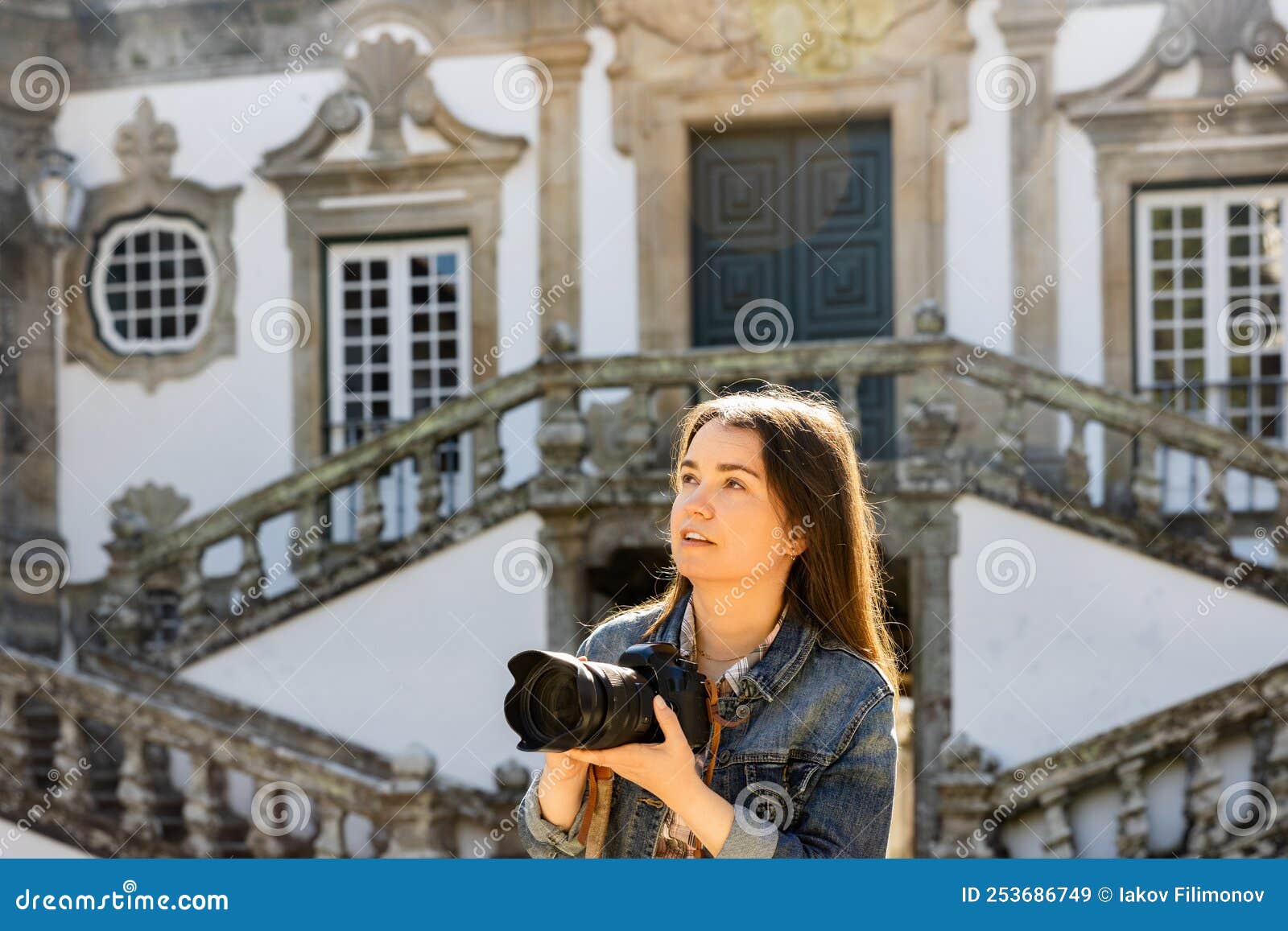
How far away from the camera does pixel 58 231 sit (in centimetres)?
1205

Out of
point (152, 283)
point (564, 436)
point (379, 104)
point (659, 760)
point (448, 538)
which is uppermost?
point (379, 104)

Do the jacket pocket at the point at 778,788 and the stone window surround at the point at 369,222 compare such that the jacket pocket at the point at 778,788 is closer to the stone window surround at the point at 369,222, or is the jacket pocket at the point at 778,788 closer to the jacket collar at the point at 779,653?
the jacket collar at the point at 779,653

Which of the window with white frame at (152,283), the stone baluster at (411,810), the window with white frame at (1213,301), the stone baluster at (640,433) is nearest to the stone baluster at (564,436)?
the stone baluster at (640,433)

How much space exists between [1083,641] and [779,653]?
20.9 ft

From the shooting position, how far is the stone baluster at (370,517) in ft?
31.0

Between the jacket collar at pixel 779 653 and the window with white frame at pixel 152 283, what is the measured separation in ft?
33.1

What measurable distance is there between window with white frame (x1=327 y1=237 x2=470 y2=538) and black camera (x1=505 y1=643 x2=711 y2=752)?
9.43 meters

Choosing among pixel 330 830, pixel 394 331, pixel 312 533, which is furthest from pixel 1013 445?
pixel 394 331

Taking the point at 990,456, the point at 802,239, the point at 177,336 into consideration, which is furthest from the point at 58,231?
the point at 990,456

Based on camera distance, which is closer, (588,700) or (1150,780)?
(588,700)

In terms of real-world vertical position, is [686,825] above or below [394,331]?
below

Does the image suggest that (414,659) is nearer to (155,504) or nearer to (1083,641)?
(1083,641)

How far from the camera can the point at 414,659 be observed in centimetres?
908

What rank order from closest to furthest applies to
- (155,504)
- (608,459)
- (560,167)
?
(608,459) < (560,167) < (155,504)
